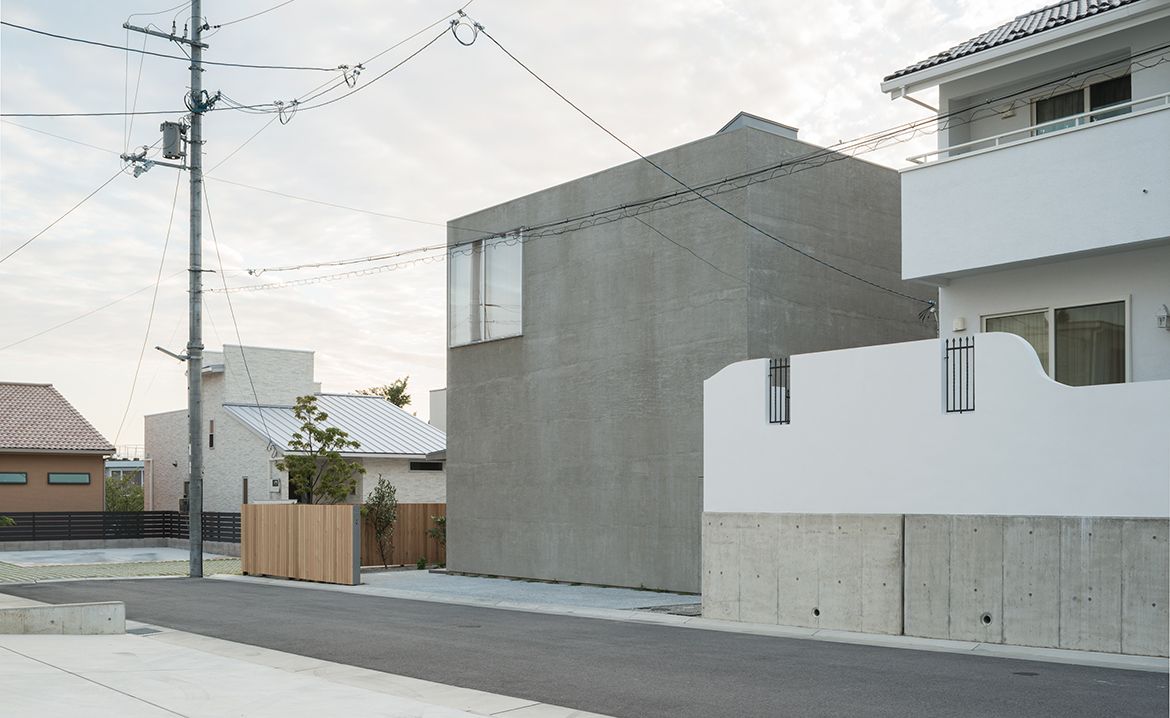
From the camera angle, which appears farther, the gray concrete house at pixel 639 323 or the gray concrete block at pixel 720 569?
the gray concrete house at pixel 639 323

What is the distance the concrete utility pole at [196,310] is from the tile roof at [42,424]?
59.7 feet

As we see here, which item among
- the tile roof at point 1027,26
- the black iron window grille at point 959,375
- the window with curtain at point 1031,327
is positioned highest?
the tile roof at point 1027,26

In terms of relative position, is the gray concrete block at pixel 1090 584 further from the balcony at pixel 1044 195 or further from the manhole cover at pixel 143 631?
the manhole cover at pixel 143 631

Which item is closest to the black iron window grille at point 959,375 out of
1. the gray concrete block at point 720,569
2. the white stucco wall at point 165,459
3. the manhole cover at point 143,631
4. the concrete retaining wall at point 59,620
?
the gray concrete block at point 720,569

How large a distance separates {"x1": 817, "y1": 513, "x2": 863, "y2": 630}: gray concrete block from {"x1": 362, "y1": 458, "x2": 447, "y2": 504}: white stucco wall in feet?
86.7

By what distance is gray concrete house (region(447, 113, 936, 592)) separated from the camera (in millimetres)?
21109

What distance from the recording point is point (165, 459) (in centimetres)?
4862

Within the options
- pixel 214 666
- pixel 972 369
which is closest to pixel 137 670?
pixel 214 666

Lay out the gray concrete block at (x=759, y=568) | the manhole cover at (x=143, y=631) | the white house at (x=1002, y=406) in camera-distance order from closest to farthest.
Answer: the white house at (x=1002, y=406) < the manhole cover at (x=143, y=631) < the gray concrete block at (x=759, y=568)

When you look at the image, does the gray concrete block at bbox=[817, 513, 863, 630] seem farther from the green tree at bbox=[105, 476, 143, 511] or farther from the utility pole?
the green tree at bbox=[105, 476, 143, 511]

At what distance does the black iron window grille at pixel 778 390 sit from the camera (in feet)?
55.3

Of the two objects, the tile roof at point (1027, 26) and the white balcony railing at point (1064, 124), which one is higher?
the tile roof at point (1027, 26)

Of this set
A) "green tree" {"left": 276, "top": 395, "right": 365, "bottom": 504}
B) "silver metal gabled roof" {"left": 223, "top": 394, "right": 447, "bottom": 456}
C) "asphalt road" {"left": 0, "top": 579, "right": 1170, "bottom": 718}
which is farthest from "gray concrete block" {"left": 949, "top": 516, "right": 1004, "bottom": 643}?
"silver metal gabled roof" {"left": 223, "top": 394, "right": 447, "bottom": 456}

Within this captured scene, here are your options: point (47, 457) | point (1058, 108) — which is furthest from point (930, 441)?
point (47, 457)
